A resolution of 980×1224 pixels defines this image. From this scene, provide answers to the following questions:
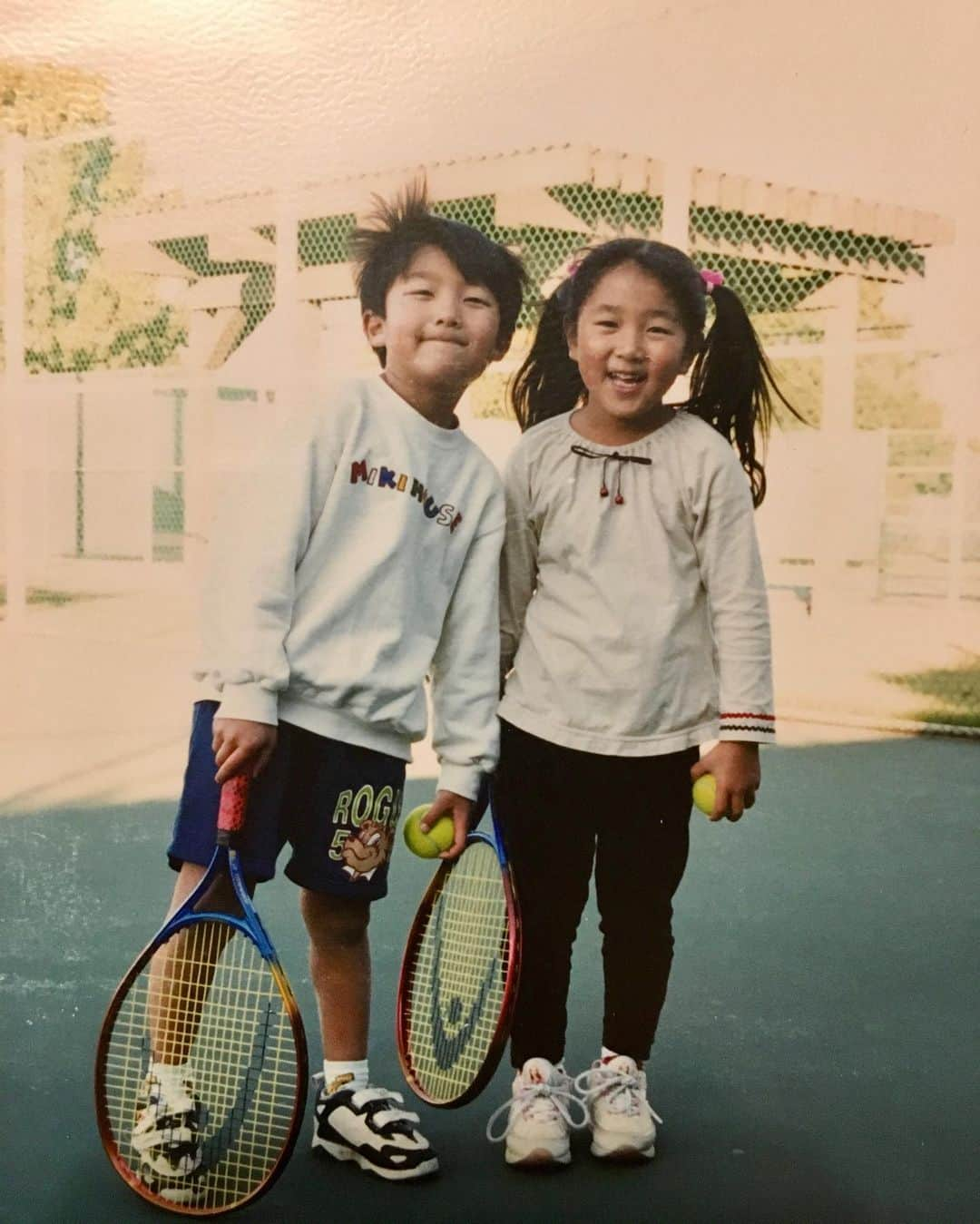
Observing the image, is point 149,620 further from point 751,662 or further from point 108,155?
point 751,662

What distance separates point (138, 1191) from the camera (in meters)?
1.67

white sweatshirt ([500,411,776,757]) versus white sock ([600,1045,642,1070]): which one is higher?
white sweatshirt ([500,411,776,757])

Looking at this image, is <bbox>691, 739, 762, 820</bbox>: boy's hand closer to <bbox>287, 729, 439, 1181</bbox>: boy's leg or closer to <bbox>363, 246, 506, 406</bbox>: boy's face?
<bbox>287, 729, 439, 1181</bbox>: boy's leg

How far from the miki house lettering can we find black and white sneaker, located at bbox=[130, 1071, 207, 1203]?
2.31 feet

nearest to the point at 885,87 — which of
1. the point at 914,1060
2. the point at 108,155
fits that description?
the point at 108,155

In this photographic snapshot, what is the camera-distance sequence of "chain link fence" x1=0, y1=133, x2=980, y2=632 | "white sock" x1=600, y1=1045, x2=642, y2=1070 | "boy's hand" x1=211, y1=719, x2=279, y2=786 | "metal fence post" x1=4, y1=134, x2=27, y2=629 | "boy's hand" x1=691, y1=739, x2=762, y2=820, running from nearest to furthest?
"boy's hand" x1=211, y1=719, x2=279, y2=786 → "boy's hand" x1=691, y1=739, x2=762, y2=820 → "white sock" x1=600, y1=1045, x2=642, y2=1070 → "chain link fence" x1=0, y1=133, x2=980, y2=632 → "metal fence post" x1=4, y1=134, x2=27, y2=629

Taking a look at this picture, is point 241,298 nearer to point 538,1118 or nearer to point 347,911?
point 347,911

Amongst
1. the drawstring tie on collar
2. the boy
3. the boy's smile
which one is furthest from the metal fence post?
the drawstring tie on collar

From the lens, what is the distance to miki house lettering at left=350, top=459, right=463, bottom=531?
174 centimetres

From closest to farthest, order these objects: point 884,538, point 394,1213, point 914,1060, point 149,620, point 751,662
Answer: point 394,1213 → point 751,662 → point 914,1060 → point 149,620 → point 884,538

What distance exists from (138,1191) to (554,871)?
590mm

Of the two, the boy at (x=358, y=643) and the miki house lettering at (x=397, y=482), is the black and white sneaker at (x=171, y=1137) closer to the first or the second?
the boy at (x=358, y=643)

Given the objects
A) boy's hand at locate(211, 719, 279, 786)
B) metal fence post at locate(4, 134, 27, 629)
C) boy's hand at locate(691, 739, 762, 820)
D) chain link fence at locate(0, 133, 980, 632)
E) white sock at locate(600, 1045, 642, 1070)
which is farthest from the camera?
metal fence post at locate(4, 134, 27, 629)

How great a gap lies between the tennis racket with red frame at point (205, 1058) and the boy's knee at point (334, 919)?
8 centimetres
